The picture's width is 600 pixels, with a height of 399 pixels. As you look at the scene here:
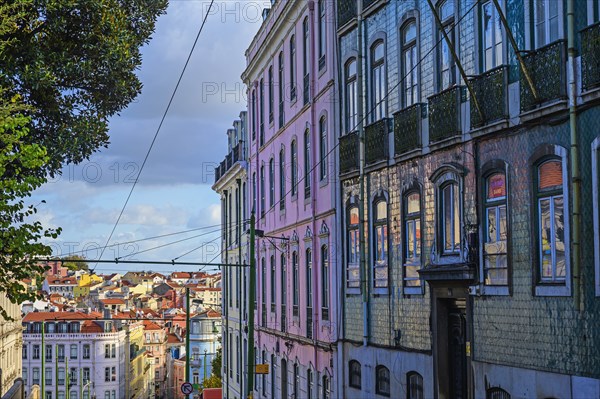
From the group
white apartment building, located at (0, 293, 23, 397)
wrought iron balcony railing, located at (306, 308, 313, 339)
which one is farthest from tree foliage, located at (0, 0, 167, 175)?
white apartment building, located at (0, 293, 23, 397)

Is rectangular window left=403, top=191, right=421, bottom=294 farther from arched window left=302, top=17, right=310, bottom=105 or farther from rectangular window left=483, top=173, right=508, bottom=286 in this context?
arched window left=302, top=17, right=310, bottom=105

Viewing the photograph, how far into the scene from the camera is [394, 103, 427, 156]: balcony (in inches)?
835

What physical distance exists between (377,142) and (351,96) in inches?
102

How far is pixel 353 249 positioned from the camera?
25.7 meters

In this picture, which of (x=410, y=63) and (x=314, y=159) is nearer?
(x=410, y=63)

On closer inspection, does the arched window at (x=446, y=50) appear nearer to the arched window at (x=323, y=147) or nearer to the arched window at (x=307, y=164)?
the arched window at (x=323, y=147)

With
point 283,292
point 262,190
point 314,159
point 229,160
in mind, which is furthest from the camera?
point 229,160

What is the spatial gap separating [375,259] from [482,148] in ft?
20.6

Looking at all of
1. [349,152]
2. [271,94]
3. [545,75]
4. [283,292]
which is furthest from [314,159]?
[545,75]

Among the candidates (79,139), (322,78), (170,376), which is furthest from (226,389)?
(170,376)

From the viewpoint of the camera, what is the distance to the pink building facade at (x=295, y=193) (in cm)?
2803

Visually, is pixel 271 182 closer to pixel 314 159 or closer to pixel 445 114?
pixel 314 159

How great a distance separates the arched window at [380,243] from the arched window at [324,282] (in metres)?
4.22

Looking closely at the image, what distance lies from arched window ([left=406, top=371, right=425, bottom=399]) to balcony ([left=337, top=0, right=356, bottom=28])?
8687 millimetres
